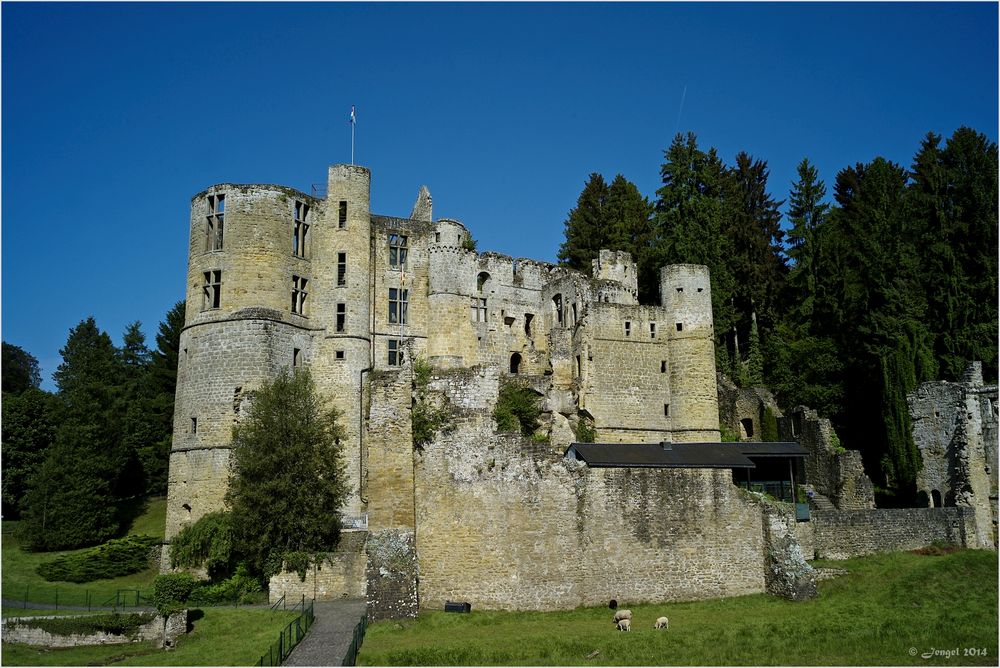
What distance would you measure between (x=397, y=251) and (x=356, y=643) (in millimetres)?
27731

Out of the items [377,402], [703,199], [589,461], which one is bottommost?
[589,461]

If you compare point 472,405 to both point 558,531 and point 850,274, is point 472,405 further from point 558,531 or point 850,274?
point 850,274

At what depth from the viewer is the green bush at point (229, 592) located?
1177 inches

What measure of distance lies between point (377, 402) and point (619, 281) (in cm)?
2577

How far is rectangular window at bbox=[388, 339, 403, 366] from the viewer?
4438 cm

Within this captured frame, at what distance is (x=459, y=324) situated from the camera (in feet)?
154

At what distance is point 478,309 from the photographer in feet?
157

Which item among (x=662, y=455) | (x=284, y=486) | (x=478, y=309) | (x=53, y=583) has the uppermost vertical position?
(x=478, y=309)

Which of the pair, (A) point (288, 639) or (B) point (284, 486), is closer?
(A) point (288, 639)

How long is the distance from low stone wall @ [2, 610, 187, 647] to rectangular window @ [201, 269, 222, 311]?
57.2 feet

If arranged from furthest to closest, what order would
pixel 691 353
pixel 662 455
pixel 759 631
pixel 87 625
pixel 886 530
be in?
1. pixel 691 353
2. pixel 886 530
3. pixel 662 455
4. pixel 87 625
5. pixel 759 631

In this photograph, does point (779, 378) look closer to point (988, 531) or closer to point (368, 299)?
point (988, 531)

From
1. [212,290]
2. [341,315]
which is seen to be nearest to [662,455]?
Result: [341,315]

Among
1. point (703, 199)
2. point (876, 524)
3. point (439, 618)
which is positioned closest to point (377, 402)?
point (439, 618)
